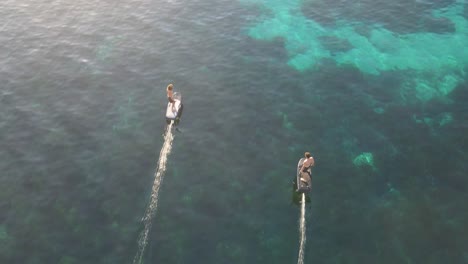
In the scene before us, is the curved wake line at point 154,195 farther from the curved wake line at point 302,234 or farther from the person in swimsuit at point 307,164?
the person in swimsuit at point 307,164

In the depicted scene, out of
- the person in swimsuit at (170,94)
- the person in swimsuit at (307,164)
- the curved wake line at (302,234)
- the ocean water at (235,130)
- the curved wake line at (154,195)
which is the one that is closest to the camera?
the curved wake line at (302,234)

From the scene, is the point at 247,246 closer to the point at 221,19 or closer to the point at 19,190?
the point at 19,190

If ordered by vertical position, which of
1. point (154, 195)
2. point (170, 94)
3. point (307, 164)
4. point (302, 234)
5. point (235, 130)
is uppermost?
point (170, 94)

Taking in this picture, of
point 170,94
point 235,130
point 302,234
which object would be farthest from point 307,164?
point 170,94

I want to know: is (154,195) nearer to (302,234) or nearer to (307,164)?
(302,234)

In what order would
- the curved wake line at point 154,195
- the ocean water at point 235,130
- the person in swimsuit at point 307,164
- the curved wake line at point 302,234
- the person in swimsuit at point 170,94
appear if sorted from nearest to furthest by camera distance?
the curved wake line at point 302,234 < the curved wake line at point 154,195 < the ocean water at point 235,130 < the person in swimsuit at point 307,164 < the person in swimsuit at point 170,94

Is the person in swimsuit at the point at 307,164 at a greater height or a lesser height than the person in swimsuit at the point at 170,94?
lesser

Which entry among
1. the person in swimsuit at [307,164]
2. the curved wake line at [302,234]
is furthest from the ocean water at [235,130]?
the person in swimsuit at [307,164]
